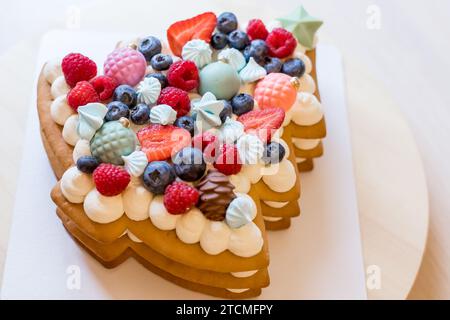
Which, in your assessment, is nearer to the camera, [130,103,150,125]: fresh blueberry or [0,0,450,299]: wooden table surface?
[130,103,150,125]: fresh blueberry

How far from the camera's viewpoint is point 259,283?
76.7 inches

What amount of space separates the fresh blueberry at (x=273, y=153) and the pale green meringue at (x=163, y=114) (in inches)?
11.3

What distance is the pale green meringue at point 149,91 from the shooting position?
2023mm

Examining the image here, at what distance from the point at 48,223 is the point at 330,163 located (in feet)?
3.11

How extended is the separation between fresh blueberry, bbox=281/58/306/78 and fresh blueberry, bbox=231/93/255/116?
0.19 metres

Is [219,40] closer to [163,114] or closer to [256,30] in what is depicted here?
[256,30]

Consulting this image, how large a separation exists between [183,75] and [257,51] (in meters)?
0.27

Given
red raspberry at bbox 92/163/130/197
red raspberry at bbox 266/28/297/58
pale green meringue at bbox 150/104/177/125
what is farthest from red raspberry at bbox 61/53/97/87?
red raspberry at bbox 266/28/297/58

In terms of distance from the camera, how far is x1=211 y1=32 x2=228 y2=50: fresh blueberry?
7.22 feet

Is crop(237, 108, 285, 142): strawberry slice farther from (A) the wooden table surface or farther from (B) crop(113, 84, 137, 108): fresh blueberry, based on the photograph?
(A) the wooden table surface

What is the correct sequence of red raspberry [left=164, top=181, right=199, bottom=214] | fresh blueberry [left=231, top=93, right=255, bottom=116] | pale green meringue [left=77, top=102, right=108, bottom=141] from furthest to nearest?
fresh blueberry [left=231, top=93, right=255, bottom=116] → pale green meringue [left=77, top=102, right=108, bottom=141] → red raspberry [left=164, top=181, right=199, bottom=214]
